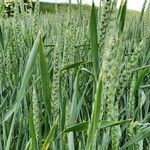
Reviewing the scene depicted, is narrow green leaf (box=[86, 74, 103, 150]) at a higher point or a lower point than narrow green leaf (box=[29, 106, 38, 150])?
higher

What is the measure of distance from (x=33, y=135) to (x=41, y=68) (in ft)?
0.31

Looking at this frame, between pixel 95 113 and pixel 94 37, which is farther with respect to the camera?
pixel 94 37

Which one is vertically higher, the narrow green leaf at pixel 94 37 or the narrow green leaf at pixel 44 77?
the narrow green leaf at pixel 94 37

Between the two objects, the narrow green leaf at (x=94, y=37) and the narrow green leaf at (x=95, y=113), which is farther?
the narrow green leaf at (x=94, y=37)

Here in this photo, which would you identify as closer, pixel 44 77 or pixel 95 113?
pixel 95 113

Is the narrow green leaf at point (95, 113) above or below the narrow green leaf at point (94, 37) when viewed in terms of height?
below

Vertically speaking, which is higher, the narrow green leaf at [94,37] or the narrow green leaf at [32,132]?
the narrow green leaf at [94,37]

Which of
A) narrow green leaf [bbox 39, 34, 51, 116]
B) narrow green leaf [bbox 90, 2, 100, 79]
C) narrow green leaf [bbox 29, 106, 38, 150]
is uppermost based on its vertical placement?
narrow green leaf [bbox 90, 2, 100, 79]

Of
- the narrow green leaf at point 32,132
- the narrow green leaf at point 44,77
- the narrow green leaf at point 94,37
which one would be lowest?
the narrow green leaf at point 32,132

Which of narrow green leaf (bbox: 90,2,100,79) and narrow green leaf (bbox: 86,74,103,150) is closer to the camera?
narrow green leaf (bbox: 86,74,103,150)

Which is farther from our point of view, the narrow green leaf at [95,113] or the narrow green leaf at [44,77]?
the narrow green leaf at [44,77]

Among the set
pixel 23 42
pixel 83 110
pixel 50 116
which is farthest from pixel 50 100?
pixel 23 42

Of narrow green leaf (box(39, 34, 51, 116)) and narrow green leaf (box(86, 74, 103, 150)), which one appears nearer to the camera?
narrow green leaf (box(86, 74, 103, 150))

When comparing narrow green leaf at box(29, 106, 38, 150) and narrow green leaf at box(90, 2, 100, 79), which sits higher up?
narrow green leaf at box(90, 2, 100, 79)
